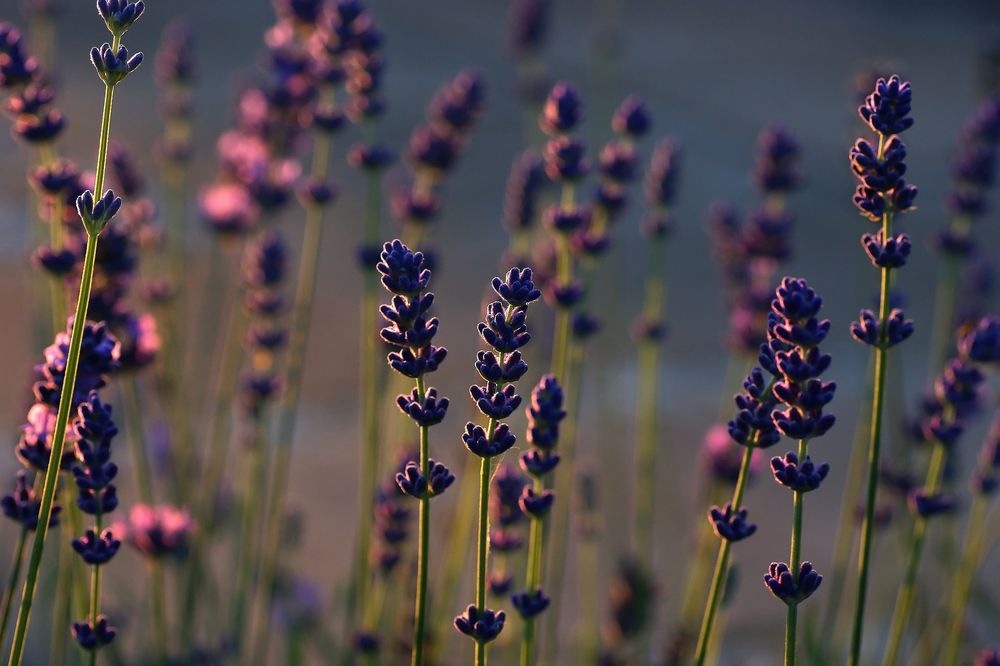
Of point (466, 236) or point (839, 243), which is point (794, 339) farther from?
point (839, 243)

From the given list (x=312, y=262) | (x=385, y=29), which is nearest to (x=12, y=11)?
(x=385, y=29)

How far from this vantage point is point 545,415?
31.7 inches

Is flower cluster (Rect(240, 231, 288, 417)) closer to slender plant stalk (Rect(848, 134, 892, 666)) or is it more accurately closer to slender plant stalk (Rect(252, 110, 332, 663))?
slender plant stalk (Rect(252, 110, 332, 663))

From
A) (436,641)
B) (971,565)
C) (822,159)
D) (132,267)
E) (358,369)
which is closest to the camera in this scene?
(132,267)

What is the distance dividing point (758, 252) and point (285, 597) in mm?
732

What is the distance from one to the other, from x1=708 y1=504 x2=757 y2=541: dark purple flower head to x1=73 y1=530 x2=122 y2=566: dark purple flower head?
1.26 ft

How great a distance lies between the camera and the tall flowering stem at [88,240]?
637 mm

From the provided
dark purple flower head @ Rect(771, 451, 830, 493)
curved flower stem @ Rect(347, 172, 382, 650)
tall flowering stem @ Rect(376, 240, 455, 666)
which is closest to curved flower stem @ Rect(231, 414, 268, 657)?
curved flower stem @ Rect(347, 172, 382, 650)

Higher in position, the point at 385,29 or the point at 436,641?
the point at 385,29

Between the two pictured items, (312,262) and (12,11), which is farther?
(12,11)

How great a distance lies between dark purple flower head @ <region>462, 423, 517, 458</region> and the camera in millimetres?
668

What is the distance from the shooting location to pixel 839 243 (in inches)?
118

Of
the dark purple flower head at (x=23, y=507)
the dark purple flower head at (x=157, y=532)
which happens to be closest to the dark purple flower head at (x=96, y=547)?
the dark purple flower head at (x=23, y=507)

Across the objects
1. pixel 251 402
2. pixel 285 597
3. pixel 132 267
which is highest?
pixel 132 267
